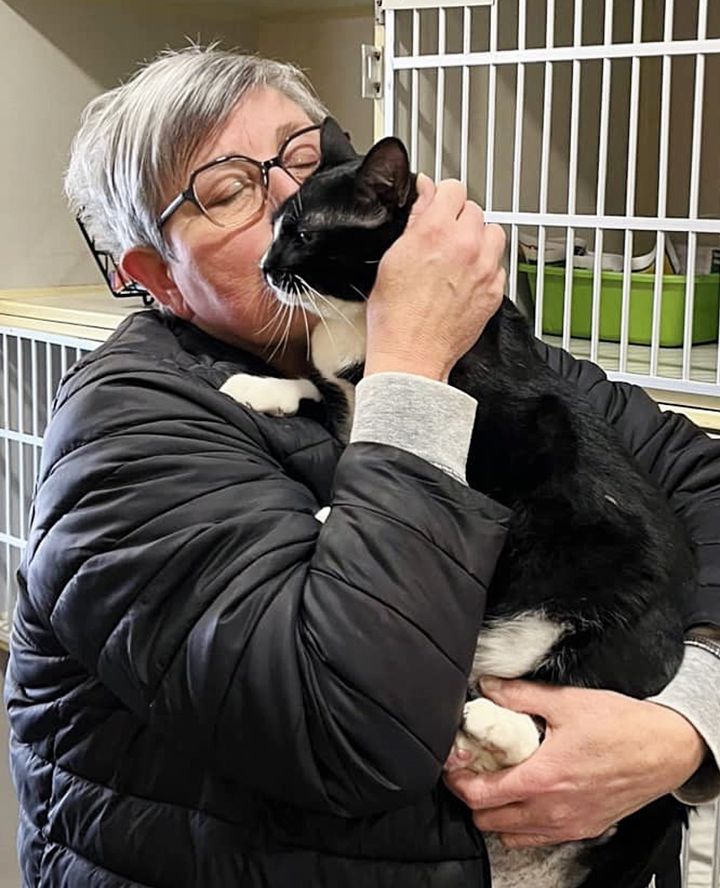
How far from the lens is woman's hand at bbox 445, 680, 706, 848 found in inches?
33.4

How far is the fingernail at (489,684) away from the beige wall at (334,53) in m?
1.28

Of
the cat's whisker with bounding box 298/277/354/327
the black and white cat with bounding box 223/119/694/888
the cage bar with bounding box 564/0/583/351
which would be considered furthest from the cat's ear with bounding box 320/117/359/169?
the cage bar with bounding box 564/0/583/351

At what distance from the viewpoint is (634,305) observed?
1.38m

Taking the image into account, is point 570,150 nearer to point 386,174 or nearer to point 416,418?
point 386,174

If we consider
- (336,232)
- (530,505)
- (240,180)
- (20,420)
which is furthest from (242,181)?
(20,420)

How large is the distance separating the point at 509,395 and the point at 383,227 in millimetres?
175

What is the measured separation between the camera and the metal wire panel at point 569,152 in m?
1.23

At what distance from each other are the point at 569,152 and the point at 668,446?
0.50 meters

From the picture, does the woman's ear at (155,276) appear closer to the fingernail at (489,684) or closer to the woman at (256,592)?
the woman at (256,592)

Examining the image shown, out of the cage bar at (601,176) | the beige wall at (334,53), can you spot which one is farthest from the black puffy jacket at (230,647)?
the beige wall at (334,53)

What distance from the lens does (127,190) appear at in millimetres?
1058

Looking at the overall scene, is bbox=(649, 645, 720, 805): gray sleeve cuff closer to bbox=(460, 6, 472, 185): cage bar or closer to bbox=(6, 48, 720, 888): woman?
bbox=(6, 48, 720, 888): woman

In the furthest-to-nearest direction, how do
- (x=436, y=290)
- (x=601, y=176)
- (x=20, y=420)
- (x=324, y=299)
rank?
(x=20, y=420) < (x=601, y=176) < (x=324, y=299) < (x=436, y=290)

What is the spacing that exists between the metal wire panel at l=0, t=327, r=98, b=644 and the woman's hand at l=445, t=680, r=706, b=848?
108cm
